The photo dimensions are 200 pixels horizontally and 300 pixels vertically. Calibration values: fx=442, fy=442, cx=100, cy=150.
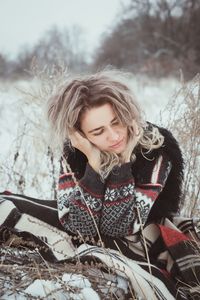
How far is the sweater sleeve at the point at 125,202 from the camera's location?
2223 millimetres

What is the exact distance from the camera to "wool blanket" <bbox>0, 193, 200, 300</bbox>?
1.88 metres

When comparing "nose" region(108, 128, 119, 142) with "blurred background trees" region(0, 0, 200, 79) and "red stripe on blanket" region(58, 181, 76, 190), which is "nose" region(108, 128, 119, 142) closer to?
"red stripe on blanket" region(58, 181, 76, 190)

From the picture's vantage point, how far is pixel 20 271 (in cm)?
196

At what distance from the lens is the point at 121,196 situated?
2234 millimetres

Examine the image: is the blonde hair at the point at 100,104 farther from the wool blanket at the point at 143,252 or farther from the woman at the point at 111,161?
the wool blanket at the point at 143,252

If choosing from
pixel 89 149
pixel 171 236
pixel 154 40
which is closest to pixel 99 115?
pixel 89 149

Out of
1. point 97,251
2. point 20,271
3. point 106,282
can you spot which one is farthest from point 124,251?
point 20,271

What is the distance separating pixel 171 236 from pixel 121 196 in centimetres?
32

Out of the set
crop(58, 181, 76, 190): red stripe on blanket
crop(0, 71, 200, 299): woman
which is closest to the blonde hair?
crop(0, 71, 200, 299): woman

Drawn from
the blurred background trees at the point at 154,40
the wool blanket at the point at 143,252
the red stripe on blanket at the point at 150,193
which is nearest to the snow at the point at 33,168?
the wool blanket at the point at 143,252

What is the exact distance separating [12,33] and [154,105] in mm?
35305

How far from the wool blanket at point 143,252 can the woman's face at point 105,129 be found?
46 cm

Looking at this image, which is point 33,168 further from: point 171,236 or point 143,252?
point 171,236

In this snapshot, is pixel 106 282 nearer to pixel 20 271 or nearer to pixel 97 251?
pixel 97 251
